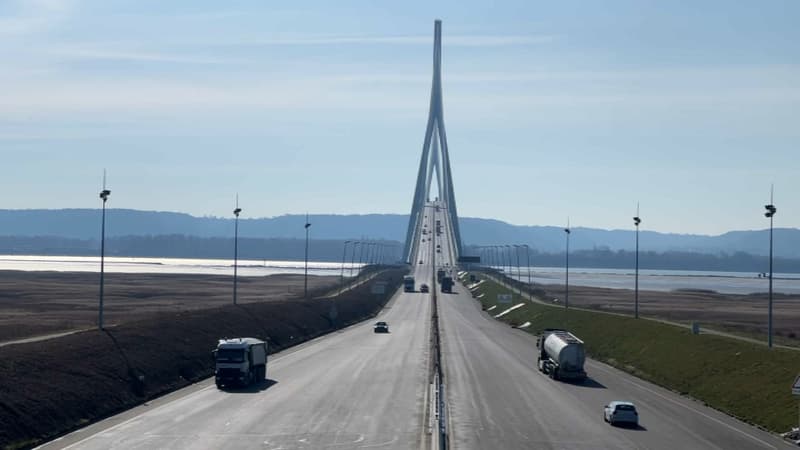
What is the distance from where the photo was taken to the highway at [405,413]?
146 ft

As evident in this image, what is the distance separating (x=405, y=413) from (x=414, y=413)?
0.45 metres

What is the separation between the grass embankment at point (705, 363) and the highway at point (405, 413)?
159 cm

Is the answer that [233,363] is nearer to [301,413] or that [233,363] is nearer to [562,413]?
[301,413]

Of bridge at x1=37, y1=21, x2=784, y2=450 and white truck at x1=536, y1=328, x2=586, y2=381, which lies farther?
white truck at x1=536, y1=328, x2=586, y2=381

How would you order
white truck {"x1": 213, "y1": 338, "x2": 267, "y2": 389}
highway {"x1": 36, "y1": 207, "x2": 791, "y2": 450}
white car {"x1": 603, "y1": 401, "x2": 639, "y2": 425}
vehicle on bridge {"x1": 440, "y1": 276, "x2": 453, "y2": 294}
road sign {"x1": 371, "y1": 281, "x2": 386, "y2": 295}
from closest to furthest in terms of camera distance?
highway {"x1": 36, "y1": 207, "x2": 791, "y2": 450}
white car {"x1": 603, "y1": 401, "x2": 639, "y2": 425}
white truck {"x1": 213, "y1": 338, "x2": 267, "y2": 389}
road sign {"x1": 371, "y1": 281, "x2": 386, "y2": 295}
vehicle on bridge {"x1": 440, "y1": 276, "x2": 453, "y2": 294}

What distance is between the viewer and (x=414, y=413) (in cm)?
5288

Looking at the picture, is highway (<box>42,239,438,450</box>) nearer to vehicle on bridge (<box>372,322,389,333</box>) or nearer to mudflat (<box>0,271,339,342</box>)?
mudflat (<box>0,271,339,342</box>)

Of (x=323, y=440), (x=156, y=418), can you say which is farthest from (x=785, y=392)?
(x=156, y=418)

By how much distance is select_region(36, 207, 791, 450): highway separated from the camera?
44594mm

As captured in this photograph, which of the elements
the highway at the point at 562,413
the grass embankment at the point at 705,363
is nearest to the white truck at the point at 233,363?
the highway at the point at 562,413

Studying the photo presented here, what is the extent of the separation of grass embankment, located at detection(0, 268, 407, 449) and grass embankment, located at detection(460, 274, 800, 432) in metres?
28.9

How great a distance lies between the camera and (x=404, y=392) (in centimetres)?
6178

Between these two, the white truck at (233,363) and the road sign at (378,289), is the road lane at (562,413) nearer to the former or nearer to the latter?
the white truck at (233,363)

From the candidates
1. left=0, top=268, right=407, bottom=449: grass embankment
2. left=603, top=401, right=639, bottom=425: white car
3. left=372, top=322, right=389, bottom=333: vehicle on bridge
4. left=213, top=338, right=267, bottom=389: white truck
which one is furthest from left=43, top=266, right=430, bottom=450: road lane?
left=372, top=322, right=389, bottom=333: vehicle on bridge
